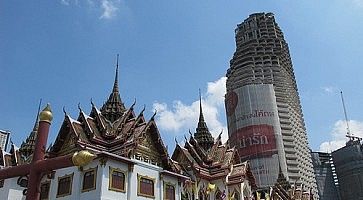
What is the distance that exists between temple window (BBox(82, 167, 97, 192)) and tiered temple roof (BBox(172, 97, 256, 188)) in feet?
46.8

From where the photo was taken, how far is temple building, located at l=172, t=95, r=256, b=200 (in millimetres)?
39031

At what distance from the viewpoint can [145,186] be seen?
2856 centimetres

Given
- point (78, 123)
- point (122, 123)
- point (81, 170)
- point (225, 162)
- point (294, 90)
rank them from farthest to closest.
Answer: point (294, 90) → point (225, 162) → point (122, 123) → point (78, 123) → point (81, 170)

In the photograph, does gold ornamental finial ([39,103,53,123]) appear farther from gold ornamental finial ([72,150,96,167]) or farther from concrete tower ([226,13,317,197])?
concrete tower ([226,13,317,197])

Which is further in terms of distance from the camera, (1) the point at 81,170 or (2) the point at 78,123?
(2) the point at 78,123

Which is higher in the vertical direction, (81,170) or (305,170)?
(305,170)

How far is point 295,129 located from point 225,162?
63309 millimetres

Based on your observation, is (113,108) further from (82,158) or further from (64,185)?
(82,158)

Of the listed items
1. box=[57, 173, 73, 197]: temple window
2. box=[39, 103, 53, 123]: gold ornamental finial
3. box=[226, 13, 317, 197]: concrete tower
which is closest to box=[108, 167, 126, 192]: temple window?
box=[57, 173, 73, 197]: temple window

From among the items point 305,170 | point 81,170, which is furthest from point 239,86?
point 81,170

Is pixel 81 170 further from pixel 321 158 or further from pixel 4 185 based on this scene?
pixel 321 158

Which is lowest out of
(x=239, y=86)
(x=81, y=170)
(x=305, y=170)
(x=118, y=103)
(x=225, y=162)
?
(x=81, y=170)

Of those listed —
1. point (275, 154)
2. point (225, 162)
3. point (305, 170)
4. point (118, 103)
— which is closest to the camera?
point (118, 103)

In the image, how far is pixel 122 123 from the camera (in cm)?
3241
